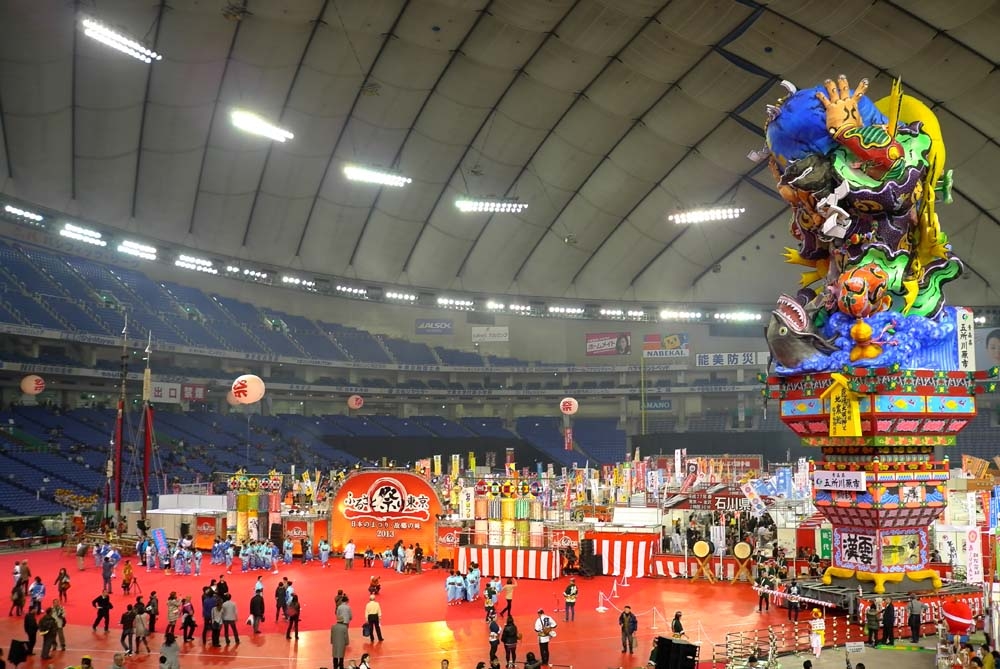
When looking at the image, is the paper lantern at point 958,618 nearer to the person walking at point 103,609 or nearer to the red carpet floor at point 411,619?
the red carpet floor at point 411,619

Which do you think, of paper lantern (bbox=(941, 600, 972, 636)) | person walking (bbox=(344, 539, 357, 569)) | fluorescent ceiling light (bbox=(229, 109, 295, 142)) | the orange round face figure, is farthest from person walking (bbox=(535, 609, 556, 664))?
fluorescent ceiling light (bbox=(229, 109, 295, 142))

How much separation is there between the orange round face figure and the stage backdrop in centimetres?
1674

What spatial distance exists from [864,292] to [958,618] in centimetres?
744

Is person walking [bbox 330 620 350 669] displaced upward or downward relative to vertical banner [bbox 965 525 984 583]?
downward

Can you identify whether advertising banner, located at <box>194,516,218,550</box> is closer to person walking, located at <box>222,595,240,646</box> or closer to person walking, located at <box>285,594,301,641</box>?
person walking, located at <box>285,594,301,641</box>

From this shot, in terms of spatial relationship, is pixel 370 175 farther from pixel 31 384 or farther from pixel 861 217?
pixel 861 217

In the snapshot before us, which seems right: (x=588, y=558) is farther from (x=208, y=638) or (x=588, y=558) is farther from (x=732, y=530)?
(x=208, y=638)

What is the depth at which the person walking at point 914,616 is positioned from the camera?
19.8m

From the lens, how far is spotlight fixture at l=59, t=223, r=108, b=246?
156ft

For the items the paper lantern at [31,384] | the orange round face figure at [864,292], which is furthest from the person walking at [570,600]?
the paper lantern at [31,384]

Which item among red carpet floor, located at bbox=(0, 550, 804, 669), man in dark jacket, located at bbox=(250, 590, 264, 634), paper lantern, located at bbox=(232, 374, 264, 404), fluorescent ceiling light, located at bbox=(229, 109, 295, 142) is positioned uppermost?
fluorescent ceiling light, located at bbox=(229, 109, 295, 142)

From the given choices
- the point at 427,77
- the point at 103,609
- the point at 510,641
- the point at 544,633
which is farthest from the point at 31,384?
the point at 544,633

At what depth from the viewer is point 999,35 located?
35.9m

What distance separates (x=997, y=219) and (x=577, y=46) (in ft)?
85.5
